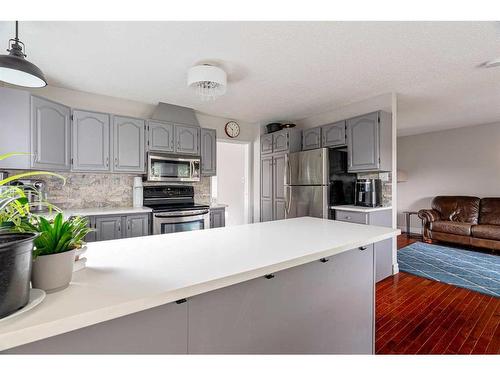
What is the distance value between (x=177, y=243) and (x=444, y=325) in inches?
91.9

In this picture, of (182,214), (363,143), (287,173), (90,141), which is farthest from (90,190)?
(363,143)

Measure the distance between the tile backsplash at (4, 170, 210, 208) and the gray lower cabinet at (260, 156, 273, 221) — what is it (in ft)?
7.32

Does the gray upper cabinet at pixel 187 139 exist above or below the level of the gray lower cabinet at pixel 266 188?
above

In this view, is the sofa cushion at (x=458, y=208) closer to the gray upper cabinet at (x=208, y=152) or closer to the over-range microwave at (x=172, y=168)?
the gray upper cabinet at (x=208, y=152)

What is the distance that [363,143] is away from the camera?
3320 mm

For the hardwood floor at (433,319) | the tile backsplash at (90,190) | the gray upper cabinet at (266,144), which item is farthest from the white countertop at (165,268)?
the gray upper cabinet at (266,144)

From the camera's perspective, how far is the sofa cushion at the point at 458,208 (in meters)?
4.68

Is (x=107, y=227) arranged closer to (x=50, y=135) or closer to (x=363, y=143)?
(x=50, y=135)

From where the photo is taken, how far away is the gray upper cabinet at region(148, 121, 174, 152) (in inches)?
135

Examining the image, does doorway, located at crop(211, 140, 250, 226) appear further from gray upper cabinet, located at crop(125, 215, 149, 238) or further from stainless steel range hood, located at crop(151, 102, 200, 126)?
gray upper cabinet, located at crop(125, 215, 149, 238)

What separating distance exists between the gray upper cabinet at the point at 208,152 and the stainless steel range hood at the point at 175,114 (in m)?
0.24
